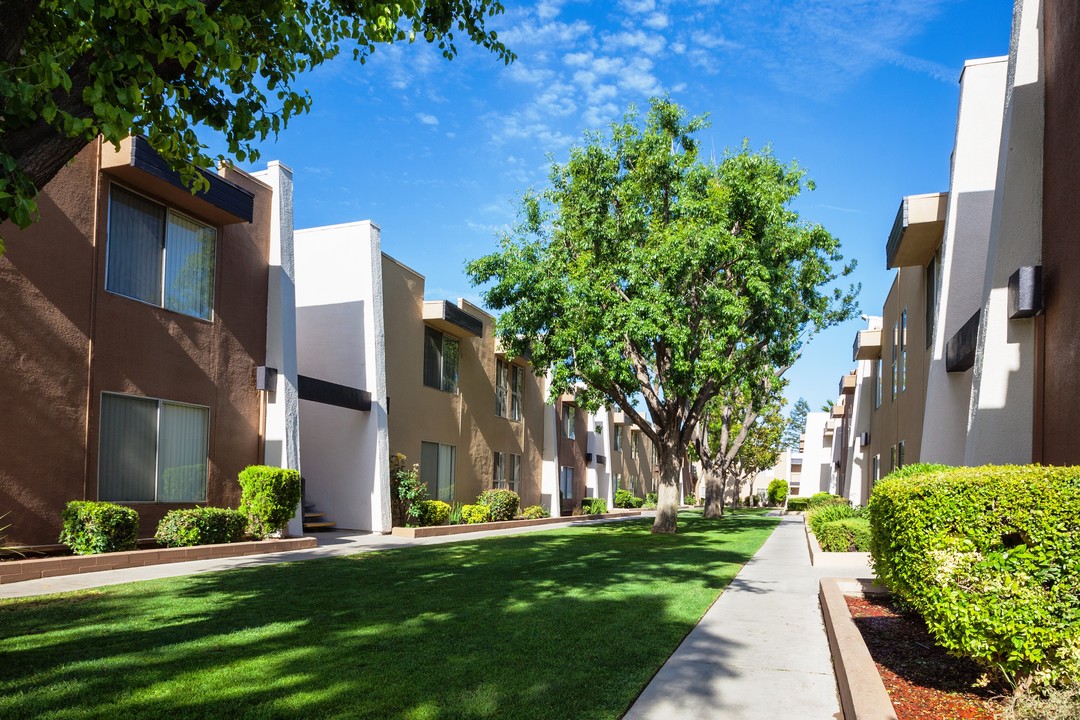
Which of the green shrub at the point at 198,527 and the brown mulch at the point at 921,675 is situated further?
the green shrub at the point at 198,527

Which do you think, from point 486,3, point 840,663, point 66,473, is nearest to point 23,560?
point 66,473

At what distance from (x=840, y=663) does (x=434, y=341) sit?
61.5ft

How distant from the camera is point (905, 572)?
520 cm

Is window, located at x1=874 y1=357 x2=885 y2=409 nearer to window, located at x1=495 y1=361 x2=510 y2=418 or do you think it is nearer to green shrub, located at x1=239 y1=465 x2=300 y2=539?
window, located at x1=495 y1=361 x2=510 y2=418

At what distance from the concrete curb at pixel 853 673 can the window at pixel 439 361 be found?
53.0 ft

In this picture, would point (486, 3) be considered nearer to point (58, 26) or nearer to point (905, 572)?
→ point (58, 26)

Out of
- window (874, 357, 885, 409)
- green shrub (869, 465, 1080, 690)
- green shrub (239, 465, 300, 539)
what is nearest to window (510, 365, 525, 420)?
window (874, 357, 885, 409)

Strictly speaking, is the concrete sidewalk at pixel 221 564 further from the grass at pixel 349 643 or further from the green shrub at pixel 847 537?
the green shrub at pixel 847 537

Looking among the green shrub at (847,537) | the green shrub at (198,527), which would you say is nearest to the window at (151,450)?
the green shrub at (198,527)

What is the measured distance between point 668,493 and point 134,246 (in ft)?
46.8

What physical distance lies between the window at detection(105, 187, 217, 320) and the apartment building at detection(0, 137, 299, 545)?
0.09ft

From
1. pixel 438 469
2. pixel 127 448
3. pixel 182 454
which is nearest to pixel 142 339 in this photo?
pixel 127 448

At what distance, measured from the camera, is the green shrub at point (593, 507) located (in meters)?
35.3

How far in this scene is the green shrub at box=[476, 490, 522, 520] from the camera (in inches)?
963
